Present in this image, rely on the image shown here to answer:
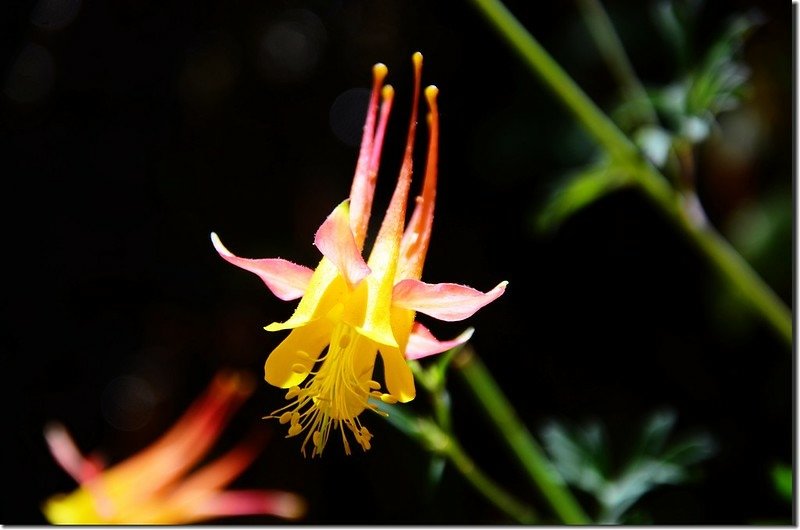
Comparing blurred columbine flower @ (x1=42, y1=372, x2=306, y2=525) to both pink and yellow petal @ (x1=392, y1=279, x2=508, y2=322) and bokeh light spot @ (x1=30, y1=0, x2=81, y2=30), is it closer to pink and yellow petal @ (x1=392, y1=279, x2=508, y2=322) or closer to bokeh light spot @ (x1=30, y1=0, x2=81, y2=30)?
pink and yellow petal @ (x1=392, y1=279, x2=508, y2=322)

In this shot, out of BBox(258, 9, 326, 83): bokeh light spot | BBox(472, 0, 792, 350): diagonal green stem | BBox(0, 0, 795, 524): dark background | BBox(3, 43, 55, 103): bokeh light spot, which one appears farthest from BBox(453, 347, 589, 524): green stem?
BBox(3, 43, 55, 103): bokeh light spot

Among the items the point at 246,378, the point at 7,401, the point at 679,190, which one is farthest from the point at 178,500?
the point at 679,190

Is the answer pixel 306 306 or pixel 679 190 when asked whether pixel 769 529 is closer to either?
pixel 679 190

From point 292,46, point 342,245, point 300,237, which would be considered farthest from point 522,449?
point 292,46

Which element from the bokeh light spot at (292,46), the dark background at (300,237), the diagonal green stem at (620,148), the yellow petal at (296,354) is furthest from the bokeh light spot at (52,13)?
the yellow petal at (296,354)

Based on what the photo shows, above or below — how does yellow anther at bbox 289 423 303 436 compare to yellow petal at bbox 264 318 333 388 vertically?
below

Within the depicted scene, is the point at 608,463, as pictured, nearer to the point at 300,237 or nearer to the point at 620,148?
the point at 620,148

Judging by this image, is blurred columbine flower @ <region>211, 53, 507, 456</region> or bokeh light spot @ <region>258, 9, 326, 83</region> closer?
blurred columbine flower @ <region>211, 53, 507, 456</region>
